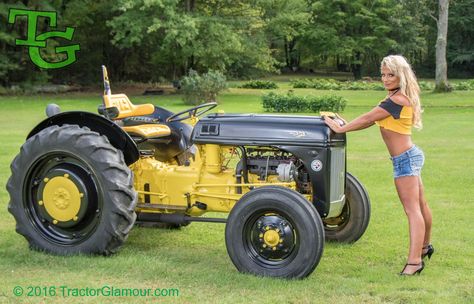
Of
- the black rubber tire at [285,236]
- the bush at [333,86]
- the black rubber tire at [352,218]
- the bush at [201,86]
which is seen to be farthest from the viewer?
the bush at [333,86]

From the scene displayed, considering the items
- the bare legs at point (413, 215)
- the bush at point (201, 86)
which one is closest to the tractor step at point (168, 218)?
the bare legs at point (413, 215)

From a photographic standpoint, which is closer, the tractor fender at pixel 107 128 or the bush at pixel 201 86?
the tractor fender at pixel 107 128

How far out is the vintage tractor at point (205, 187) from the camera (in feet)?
16.5

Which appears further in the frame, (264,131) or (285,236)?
(264,131)

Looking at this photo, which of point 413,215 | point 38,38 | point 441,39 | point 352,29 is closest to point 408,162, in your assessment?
point 413,215

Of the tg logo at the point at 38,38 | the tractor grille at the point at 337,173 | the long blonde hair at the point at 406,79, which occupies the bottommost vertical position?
the tractor grille at the point at 337,173

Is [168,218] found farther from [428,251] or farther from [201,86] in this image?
[201,86]

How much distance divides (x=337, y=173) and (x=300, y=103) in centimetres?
1719

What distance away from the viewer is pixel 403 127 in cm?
520

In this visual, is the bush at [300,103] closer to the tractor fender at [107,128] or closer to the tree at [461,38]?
the tractor fender at [107,128]

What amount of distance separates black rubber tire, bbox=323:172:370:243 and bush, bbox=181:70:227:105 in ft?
67.1

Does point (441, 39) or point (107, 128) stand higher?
point (441, 39)

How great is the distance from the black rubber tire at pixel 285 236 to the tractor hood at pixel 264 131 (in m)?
0.48

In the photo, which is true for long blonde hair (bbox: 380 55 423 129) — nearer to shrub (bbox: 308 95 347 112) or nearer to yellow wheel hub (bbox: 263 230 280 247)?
yellow wheel hub (bbox: 263 230 280 247)
